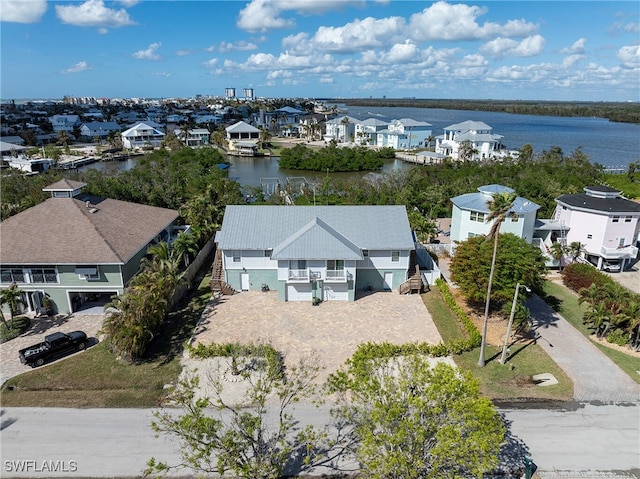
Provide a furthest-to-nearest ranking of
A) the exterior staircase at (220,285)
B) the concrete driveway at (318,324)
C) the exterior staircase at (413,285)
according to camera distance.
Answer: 1. the exterior staircase at (413,285)
2. the exterior staircase at (220,285)
3. the concrete driveway at (318,324)

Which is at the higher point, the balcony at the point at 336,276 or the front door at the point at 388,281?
the balcony at the point at 336,276

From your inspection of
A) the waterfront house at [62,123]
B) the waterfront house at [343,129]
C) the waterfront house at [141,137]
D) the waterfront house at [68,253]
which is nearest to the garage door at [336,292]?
the waterfront house at [68,253]

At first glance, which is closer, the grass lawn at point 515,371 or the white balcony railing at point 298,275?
the grass lawn at point 515,371

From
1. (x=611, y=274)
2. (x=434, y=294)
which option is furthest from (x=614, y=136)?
(x=434, y=294)

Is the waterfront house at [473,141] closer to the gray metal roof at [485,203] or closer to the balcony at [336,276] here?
the gray metal roof at [485,203]

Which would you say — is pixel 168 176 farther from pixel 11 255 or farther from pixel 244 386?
pixel 244 386

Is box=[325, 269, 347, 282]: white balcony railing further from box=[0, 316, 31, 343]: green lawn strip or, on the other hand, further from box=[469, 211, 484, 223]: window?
box=[0, 316, 31, 343]: green lawn strip

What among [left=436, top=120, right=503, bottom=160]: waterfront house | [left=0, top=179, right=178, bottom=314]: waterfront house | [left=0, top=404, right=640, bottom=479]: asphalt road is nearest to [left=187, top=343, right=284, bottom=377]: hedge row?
[left=0, top=404, right=640, bottom=479]: asphalt road
